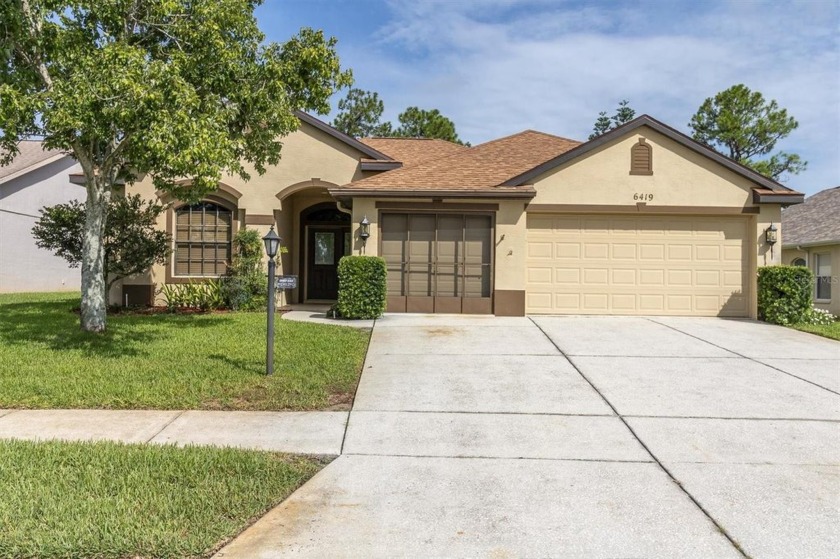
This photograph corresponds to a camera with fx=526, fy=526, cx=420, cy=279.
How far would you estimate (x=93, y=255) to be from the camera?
8.84m

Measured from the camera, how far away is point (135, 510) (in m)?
3.19

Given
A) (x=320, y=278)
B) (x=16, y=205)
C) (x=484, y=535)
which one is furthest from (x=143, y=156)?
(x=16, y=205)

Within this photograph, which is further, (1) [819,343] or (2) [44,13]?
(1) [819,343]

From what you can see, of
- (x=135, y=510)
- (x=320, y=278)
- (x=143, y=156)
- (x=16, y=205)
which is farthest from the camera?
(x=16, y=205)

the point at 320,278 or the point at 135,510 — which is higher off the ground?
the point at 320,278

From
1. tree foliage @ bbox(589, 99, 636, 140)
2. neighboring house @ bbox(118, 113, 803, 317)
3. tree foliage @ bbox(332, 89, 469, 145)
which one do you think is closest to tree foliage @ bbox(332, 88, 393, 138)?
tree foliage @ bbox(332, 89, 469, 145)

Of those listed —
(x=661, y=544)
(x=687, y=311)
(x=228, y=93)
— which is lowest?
(x=661, y=544)

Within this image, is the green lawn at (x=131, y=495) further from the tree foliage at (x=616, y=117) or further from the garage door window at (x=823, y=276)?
the tree foliage at (x=616, y=117)

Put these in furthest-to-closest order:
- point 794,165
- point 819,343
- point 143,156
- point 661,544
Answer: point 794,165, point 819,343, point 143,156, point 661,544

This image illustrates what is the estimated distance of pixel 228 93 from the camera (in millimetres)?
8188

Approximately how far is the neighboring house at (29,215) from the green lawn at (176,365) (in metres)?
14.6

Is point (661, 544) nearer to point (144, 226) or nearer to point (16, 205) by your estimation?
point (144, 226)

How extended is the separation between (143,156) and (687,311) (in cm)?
1160

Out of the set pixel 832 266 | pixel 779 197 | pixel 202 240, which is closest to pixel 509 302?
pixel 779 197
